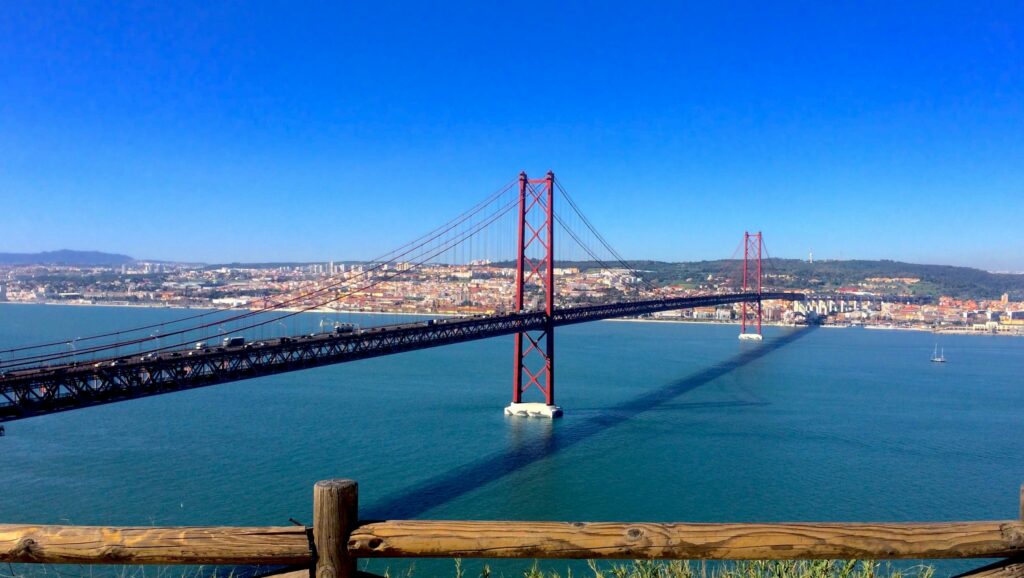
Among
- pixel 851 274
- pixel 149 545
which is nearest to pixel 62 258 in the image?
Answer: pixel 851 274

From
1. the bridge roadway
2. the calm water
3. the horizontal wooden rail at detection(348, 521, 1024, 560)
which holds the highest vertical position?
the horizontal wooden rail at detection(348, 521, 1024, 560)

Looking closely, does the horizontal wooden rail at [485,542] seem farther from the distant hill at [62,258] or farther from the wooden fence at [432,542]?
the distant hill at [62,258]

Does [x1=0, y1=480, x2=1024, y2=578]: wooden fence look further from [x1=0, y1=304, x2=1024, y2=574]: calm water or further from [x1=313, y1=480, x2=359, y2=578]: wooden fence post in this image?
[x1=0, y1=304, x2=1024, y2=574]: calm water

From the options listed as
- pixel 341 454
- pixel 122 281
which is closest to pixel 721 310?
pixel 341 454

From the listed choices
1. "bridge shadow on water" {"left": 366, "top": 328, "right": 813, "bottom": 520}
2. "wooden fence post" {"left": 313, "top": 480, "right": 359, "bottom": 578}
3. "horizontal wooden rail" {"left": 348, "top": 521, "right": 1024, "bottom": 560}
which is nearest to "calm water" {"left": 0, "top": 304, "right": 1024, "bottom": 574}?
"bridge shadow on water" {"left": 366, "top": 328, "right": 813, "bottom": 520}

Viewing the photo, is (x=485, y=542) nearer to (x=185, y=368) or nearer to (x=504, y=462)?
(x=185, y=368)
